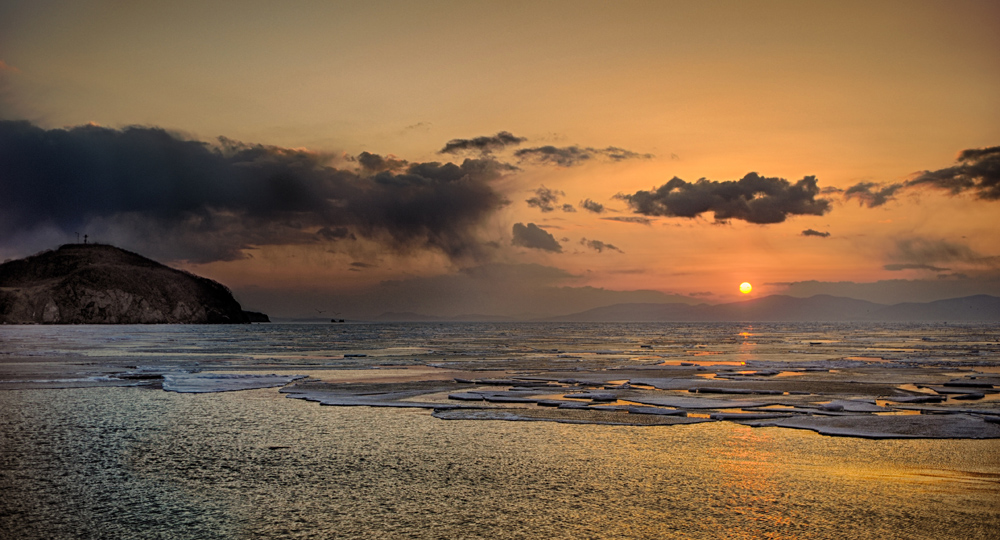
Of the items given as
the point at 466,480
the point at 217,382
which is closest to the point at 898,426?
the point at 466,480

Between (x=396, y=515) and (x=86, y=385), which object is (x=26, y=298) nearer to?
(x=86, y=385)

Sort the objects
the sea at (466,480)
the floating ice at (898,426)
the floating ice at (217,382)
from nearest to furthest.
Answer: the sea at (466,480), the floating ice at (898,426), the floating ice at (217,382)

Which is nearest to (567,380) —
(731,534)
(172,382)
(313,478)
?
(172,382)

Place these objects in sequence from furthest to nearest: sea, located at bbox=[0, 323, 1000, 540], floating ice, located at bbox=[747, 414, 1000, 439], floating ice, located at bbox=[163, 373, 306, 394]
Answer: floating ice, located at bbox=[163, 373, 306, 394] < floating ice, located at bbox=[747, 414, 1000, 439] < sea, located at bbox=[0, 323, 1000, 540]

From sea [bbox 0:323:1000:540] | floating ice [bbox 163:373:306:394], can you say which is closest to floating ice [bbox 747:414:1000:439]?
sea [bbox 0:323:1000:540]

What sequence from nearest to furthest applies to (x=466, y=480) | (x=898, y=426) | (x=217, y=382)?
(x=466, y=480), (x=898, y=426), (x=217, y=382)

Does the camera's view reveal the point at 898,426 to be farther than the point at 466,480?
Yes

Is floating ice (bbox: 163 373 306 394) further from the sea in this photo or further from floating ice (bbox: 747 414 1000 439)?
floating ice (bbox: 747 414 1000 439)

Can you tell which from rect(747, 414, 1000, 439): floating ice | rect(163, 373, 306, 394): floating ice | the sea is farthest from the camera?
rect(163, 373, 306, 394): floating ice

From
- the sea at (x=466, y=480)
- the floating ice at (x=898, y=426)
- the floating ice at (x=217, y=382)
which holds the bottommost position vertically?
the floating ice at (x=217, y=382)

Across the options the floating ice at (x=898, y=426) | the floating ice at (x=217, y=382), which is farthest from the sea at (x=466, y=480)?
the floating ice at (x=217, y=382)

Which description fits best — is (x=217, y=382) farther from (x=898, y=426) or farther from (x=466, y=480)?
(x=898, y=426)

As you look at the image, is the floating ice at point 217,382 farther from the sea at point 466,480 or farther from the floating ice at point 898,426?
the floating ice at point 898,426

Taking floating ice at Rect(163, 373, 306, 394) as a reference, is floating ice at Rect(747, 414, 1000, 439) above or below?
above
